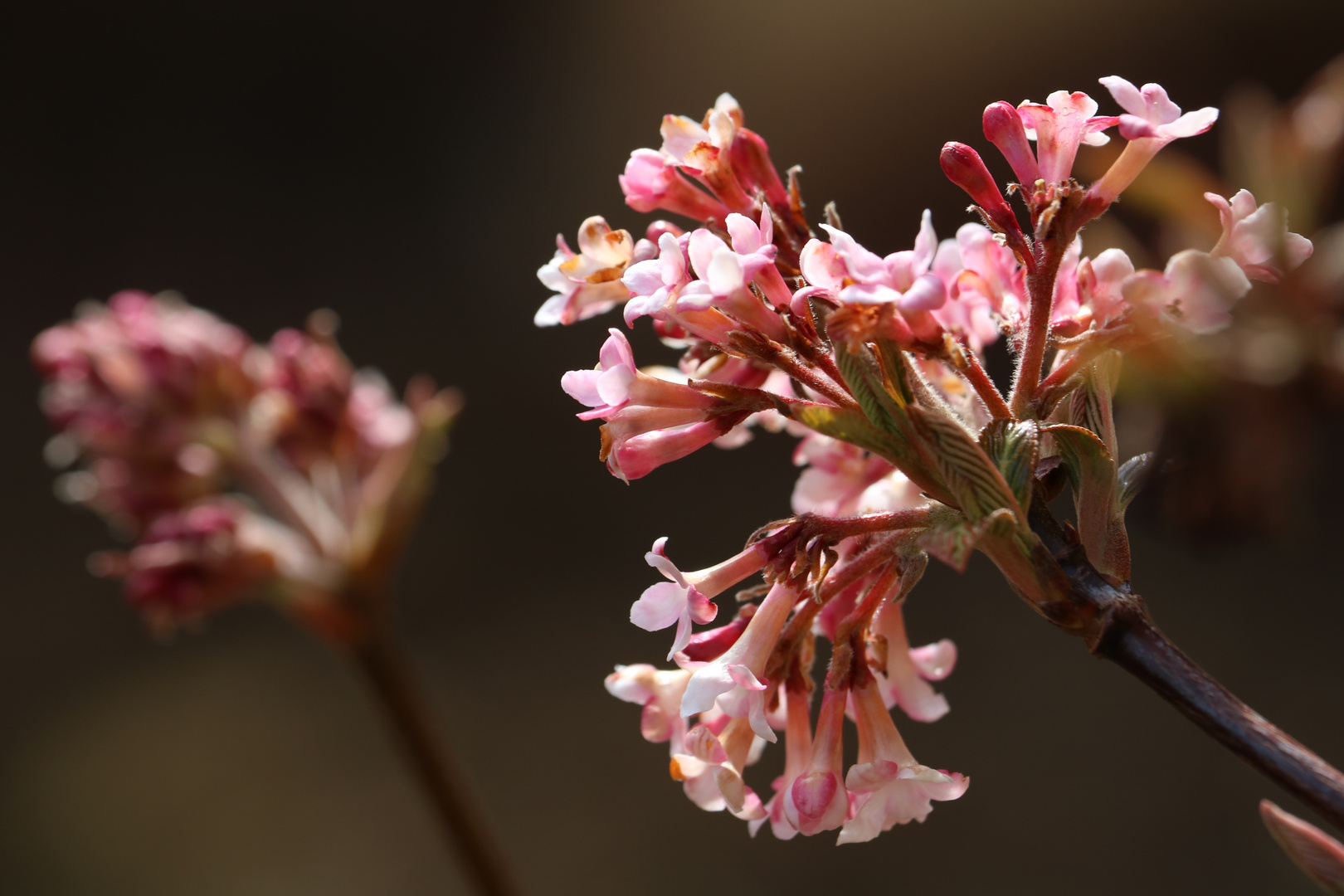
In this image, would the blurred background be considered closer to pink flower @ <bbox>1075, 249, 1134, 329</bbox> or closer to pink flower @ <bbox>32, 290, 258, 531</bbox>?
pink flower @ <bbox>32, 290, 258, 531</bbox>

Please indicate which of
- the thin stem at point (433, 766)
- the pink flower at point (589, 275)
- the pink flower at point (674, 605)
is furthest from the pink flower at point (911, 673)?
the thin stem at point (433, 766)

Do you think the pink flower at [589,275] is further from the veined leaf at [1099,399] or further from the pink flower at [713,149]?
the veined leaf at [1099,399]

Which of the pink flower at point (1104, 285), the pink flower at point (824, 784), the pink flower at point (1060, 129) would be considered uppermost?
the pink flower at point (1060, 129)

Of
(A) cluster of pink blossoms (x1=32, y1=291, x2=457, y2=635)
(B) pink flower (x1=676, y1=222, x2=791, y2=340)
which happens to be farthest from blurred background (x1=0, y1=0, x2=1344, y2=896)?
(B) pink flower (x1=676, y1=222, x2=791, y2=340)

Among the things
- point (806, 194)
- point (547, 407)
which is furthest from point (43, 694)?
point (806, 194)

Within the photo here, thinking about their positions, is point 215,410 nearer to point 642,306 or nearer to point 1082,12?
point 642,306

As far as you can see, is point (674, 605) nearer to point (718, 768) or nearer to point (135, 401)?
point (718, 768)
